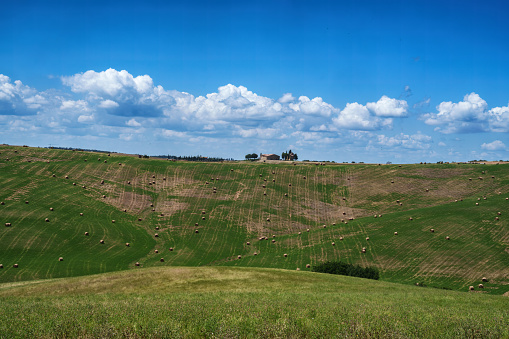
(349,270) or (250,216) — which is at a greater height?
(250,216)

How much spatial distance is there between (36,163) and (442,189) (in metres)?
142

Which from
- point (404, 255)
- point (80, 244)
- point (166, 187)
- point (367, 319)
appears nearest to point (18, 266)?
point (80, 244)

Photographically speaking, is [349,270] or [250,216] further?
[250,216]

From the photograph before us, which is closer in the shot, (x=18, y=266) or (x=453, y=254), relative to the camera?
(x=18, y=266)

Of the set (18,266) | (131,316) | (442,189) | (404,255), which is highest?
(442,189)

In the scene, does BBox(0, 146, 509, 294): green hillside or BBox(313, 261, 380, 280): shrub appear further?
BBox(0, 146, 509, 294): green hillside

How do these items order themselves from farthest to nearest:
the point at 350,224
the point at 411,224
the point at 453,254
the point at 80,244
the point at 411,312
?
the point at 350,224 → the point at 411,224 → the point at 80,244 → the point at 453,254 → the point at 411,312

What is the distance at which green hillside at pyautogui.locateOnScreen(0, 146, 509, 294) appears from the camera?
243 ft

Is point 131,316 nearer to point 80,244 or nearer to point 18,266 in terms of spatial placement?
point 18,266

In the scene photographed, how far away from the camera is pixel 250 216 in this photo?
109812 millimetres

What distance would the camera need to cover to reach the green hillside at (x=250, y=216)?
7419 centimetres

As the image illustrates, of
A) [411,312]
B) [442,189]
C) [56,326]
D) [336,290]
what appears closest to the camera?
[56,326]

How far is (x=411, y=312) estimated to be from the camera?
2359cm

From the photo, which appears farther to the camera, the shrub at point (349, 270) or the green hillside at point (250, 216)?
the green hillside at point (250, 216)
